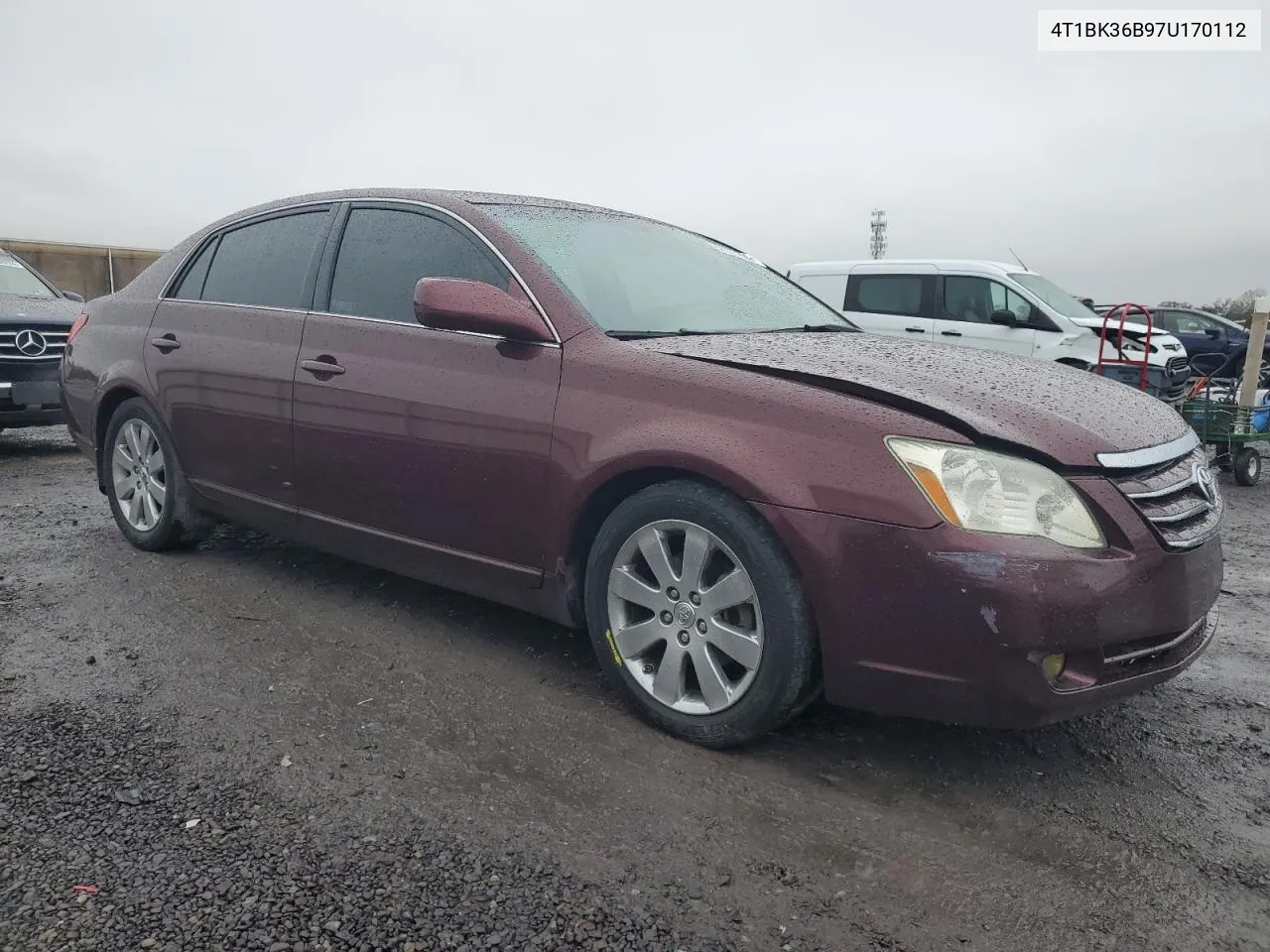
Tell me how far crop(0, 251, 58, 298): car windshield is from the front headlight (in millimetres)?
8938

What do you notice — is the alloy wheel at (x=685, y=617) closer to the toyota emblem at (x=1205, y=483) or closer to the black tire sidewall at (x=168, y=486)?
the toyota emblem at (x=1205, y=483)

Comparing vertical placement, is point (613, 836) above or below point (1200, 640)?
below

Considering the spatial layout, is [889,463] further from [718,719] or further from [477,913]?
[477,913]

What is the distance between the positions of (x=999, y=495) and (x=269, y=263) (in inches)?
125

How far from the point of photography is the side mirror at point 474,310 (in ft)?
10.5

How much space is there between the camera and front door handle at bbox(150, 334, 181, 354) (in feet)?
15.1

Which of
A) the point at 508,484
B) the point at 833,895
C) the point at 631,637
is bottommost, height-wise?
the point at 833,895

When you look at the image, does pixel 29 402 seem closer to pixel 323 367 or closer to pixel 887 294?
pixel 323 367

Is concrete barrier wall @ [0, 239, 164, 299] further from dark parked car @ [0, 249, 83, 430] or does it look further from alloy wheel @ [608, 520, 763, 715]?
alloy wheel @ [608, 520, 763, 715]

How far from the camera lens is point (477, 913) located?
2121 millimetres

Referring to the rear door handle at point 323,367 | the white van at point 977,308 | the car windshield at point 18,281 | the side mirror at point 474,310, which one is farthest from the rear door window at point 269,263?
the white van at point 977,308

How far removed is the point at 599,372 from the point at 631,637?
79 centimetres

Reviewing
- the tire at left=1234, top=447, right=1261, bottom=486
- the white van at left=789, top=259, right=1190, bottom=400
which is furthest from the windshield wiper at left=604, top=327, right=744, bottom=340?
the white van at left=789, top=259, right=1190, bottom=400

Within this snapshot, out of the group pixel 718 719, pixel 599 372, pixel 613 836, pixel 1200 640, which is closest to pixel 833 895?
pixel 613 836
